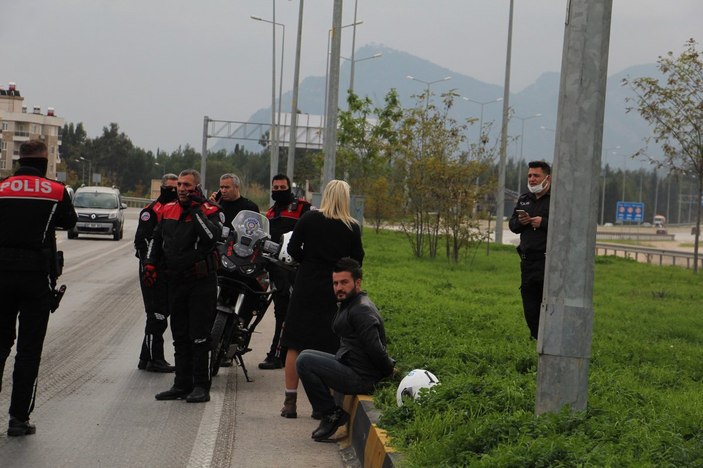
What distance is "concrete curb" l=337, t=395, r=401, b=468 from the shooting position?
703 cm

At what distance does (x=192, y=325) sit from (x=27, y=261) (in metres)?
2.11

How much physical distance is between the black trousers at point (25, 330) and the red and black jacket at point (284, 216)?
3.94 m

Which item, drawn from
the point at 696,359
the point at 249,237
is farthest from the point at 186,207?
the point at 696,359

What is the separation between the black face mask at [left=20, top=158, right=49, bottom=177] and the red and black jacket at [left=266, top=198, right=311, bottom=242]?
3.83 meters

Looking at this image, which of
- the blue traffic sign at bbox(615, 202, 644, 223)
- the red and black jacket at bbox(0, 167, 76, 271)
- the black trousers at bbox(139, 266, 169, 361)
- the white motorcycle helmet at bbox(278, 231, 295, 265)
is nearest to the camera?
the red and black jacket at bbox(0, 167, 76, 271)

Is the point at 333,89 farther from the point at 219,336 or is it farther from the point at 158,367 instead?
the point at 219,336

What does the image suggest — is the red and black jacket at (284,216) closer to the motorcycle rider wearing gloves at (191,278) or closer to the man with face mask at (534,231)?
the motorcycle rider wearing gloves at (191,278)

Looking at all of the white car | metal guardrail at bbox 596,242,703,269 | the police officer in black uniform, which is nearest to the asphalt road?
the police officer in black uniform

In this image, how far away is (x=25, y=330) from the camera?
27.0 feet

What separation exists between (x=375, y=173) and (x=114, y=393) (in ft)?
119

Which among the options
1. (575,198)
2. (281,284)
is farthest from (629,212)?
(575,198)

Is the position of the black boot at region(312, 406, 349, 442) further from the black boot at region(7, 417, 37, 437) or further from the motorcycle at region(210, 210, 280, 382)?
the motorcycle at region(210, 210, 280, 382)

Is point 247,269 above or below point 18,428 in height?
above

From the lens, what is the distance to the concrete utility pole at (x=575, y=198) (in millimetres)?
6699
